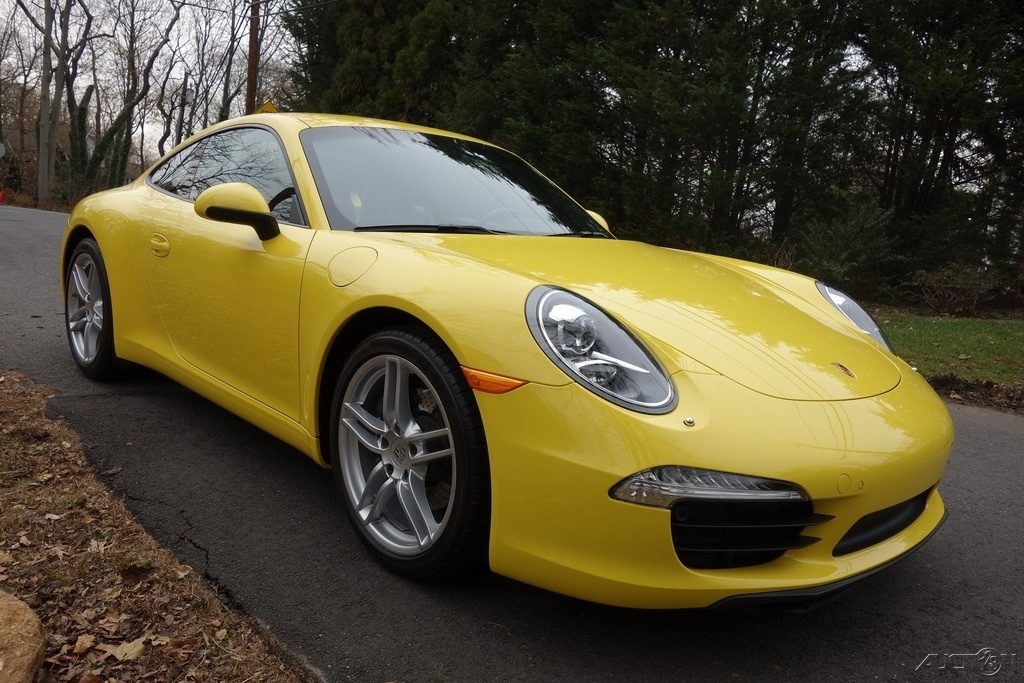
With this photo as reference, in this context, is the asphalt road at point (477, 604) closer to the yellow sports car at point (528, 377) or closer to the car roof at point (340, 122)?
the yellow sports car at point (528, 377)

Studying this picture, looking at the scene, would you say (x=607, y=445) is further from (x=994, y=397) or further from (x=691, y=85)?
(x=691, y=85)

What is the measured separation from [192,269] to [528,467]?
178 centimetres

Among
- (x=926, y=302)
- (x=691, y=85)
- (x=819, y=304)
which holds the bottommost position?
(x=926, y=302)

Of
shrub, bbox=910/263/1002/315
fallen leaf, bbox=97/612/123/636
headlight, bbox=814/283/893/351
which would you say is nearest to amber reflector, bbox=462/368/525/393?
fallen leaf, bbox=97/612/123/636

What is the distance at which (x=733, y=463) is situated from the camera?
5.60ft

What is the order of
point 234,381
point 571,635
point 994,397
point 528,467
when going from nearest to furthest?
1. point 528,467
2. point 571,635
3. point 234,381
4. point 994,397

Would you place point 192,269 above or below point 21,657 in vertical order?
above

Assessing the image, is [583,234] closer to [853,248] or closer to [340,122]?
[340,122]

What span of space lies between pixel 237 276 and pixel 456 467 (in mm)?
1236

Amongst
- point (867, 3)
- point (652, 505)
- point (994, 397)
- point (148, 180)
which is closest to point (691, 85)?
point (867, 3)

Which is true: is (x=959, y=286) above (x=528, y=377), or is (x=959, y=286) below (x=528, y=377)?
below

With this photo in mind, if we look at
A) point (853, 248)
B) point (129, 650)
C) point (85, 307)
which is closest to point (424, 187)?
point (129, 650)

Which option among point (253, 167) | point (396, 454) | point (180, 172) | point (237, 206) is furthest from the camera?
point (180, 172)

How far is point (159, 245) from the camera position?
10.5 feet
